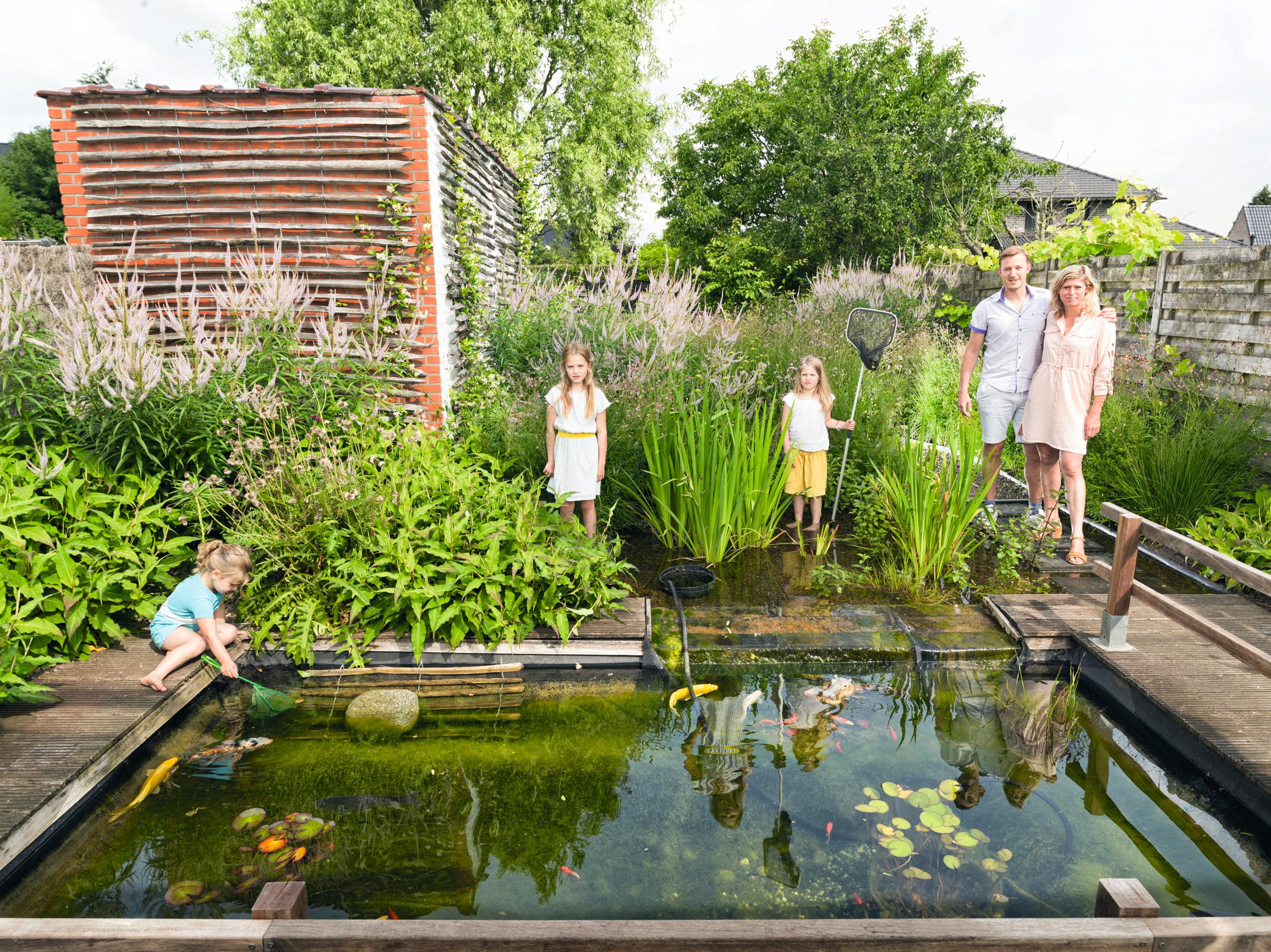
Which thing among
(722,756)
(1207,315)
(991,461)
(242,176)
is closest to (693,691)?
(722,756)

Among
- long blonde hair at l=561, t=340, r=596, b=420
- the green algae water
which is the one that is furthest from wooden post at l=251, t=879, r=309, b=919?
long blonde hair at l=561, t=340, r=596, b=420

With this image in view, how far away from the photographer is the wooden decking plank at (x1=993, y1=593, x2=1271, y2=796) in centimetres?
299

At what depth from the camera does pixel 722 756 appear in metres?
3.16

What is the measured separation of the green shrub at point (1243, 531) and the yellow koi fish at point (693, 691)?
328 cm

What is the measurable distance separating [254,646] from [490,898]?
206 centimetres

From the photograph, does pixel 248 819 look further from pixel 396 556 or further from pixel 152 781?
pixel 396 556

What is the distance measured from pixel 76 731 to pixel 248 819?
3.00 ft

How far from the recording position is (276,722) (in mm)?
3404

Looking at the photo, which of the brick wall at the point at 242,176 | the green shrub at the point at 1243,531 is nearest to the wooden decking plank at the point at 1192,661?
the green shrub at the point at 1243,531

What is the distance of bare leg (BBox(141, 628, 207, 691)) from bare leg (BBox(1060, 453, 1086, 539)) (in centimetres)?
502

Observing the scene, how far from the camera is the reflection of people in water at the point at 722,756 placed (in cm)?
285

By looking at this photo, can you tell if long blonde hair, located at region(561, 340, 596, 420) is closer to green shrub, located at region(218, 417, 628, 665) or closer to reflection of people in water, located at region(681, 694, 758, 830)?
green shrub, located at region(218, 417, 628, 665)

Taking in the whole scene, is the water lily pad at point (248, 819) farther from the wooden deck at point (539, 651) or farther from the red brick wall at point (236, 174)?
the red brick wall at point (236, 174)

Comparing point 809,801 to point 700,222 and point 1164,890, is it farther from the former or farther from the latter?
point 700,222
